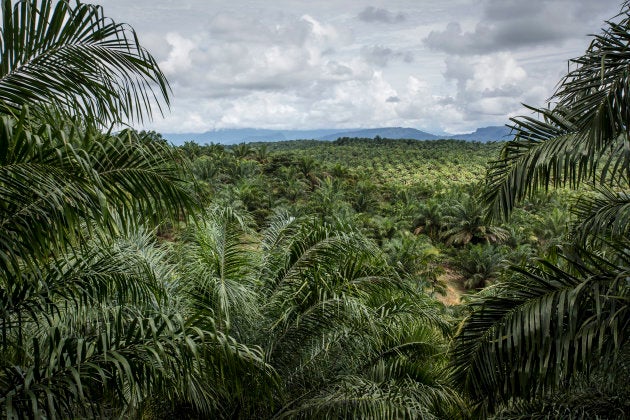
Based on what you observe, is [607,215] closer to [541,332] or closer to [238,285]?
[541,332]

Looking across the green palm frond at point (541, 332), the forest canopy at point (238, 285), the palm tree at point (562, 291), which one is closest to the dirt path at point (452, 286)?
the forest canopy at point (238, 285)

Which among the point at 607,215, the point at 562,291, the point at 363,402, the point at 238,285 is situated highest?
the point at 607,215

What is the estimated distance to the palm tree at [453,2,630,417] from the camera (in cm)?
362

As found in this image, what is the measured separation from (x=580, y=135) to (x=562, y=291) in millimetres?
1237

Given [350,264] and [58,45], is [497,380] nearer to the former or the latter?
[350,264]

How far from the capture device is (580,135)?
12.6 ft

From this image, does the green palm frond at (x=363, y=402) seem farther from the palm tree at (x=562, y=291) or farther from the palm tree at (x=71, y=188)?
Answer: the palm tree at (x=71, y=188)

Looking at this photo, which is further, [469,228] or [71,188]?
[469,228]

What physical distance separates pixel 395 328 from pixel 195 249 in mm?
2960

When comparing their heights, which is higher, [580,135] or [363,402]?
[580,135]

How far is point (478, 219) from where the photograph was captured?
84.3 ft

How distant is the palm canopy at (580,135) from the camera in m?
3.71

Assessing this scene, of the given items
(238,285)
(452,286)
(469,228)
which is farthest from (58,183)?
(469,228)

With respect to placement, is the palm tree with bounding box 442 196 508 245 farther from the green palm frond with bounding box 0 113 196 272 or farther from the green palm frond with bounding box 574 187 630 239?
the green palm frond with bounding box 0 113 196 272
